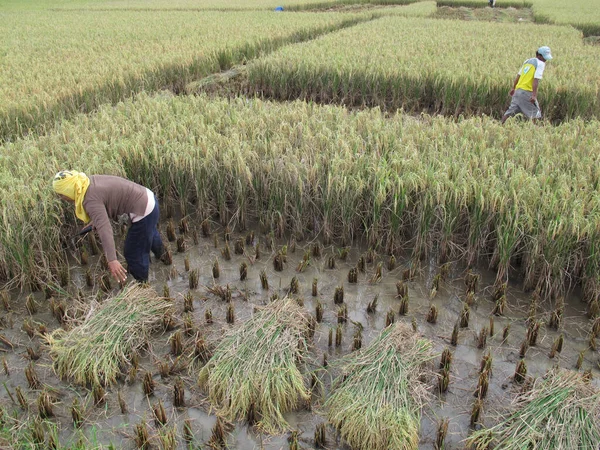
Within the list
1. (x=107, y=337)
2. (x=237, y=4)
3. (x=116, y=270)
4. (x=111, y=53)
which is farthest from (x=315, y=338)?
(x=237, y=4)

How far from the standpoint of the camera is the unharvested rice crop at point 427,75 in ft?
23.5

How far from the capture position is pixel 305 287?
141 inches

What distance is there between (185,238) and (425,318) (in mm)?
2190

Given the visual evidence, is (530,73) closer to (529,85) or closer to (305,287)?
(529,85)

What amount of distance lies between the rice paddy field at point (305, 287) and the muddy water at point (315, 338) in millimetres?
13

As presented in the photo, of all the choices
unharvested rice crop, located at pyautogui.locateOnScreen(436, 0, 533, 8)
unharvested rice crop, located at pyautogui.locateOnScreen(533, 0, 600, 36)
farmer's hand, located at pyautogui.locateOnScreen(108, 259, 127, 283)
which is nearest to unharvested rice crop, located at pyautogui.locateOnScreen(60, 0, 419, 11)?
unharvested rice crop, located at pyautogui.locateOnScreen(436, 0, 533, 8)

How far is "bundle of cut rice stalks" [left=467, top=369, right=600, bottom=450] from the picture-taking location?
2180 mm

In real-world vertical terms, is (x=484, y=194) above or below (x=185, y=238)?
above

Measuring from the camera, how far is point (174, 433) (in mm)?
2379

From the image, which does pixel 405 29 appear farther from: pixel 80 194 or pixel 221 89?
pixel 80 194

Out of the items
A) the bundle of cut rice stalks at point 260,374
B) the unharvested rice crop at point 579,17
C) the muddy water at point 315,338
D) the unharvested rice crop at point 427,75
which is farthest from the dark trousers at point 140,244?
the unharvested rice crop at point 579,17

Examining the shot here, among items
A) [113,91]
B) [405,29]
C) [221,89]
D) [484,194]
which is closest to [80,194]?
[484,194]

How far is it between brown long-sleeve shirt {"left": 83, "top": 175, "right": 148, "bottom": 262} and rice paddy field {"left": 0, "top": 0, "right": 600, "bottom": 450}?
0.41m

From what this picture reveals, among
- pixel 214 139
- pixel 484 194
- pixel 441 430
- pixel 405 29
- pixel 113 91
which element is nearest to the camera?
pixel 441 430
